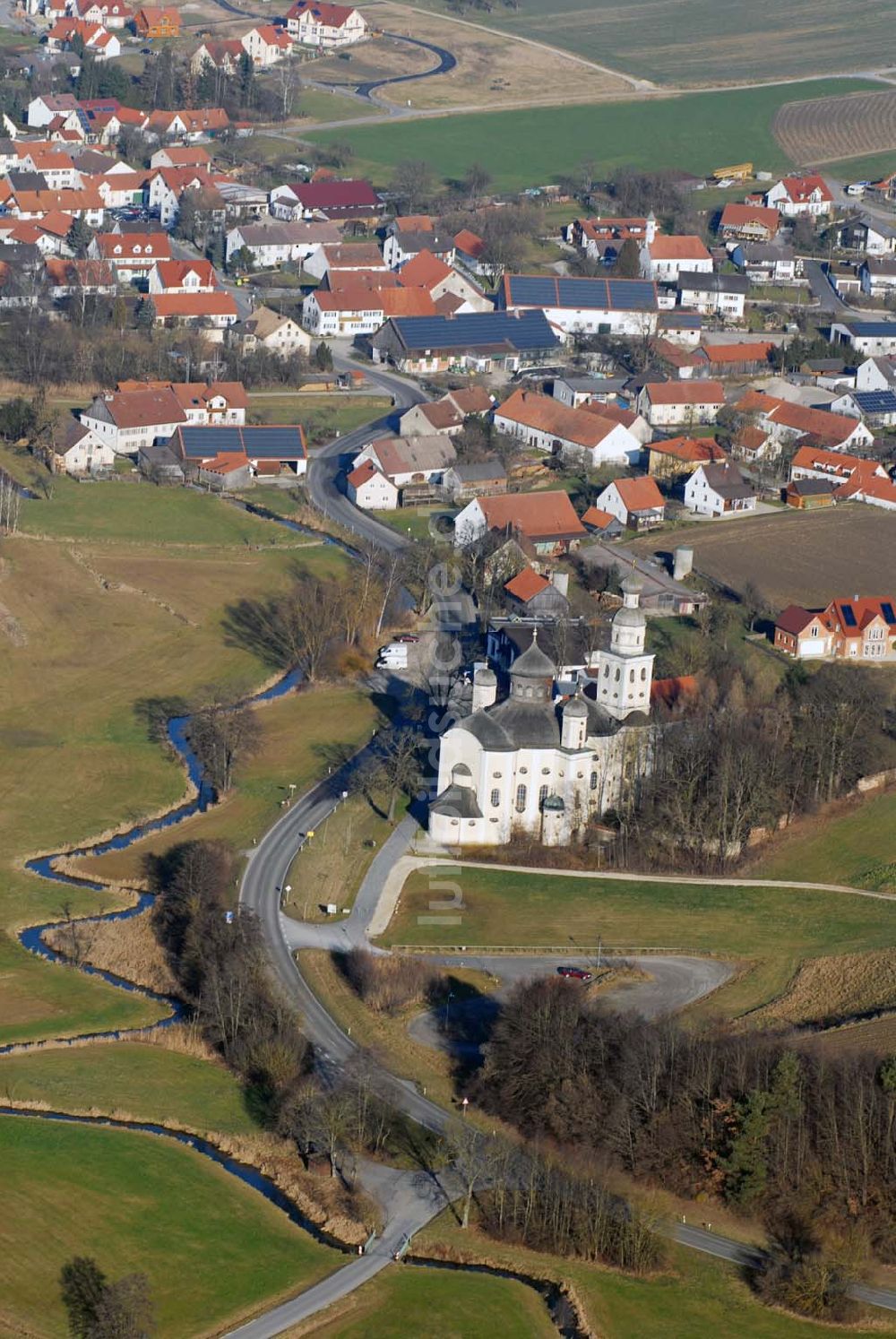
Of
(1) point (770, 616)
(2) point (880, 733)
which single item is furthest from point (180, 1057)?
(1) point (770, 616)

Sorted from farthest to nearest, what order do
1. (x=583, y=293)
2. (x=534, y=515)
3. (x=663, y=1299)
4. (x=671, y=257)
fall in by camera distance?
1. (x=671, y=257)
2. (x=583, y=293)
3. (x=534, y=515)
4. (x=663, y=1299)

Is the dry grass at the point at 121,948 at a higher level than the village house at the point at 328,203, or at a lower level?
higher

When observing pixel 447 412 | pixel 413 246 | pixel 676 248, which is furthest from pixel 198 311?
pixel 676 248

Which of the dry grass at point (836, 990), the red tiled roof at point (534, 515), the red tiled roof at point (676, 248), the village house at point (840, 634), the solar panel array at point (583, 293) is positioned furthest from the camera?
the red tiled roof at point (676, 248)

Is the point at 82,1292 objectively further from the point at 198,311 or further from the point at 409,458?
the point at 198,311

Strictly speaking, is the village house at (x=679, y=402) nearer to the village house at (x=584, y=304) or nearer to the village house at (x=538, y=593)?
the village house at (x=584, y=304)

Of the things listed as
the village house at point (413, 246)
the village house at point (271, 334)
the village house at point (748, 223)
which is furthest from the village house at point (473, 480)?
the village house at point (748, 223)
